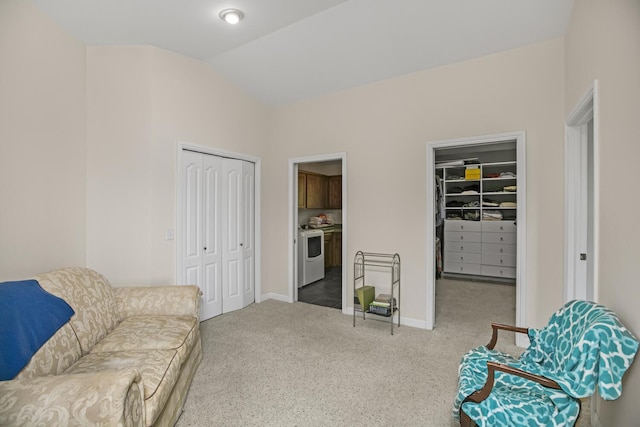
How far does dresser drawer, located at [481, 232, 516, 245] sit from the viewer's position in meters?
5.29

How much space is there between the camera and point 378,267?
3637 millimetres

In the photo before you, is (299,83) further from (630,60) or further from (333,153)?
(630,60)

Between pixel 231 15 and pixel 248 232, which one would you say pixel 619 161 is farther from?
pixel 248 232

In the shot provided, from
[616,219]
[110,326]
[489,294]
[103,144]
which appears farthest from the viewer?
[489,294]

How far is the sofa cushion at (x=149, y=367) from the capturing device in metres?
1.50

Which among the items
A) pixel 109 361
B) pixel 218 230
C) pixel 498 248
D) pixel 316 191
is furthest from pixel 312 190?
pixel 109 361

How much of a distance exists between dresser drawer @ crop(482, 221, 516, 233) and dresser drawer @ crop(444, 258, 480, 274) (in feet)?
2.36

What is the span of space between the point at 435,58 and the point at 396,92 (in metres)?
0.53

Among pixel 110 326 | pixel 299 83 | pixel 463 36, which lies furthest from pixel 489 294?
pixel 110 326

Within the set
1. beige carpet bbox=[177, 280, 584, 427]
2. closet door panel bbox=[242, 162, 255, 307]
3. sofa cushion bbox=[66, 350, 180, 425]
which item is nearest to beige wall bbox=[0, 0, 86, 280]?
sofa cushion bbox=[66, 350, 180, 425]

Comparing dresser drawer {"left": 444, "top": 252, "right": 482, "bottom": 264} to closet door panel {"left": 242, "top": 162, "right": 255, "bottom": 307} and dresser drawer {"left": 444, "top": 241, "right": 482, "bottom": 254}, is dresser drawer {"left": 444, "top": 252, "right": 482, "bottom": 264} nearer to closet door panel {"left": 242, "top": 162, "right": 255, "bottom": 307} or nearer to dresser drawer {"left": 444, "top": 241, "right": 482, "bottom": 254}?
dresser drawer {"left": 444, "top": 241, "right": 482, "bottom": 254}

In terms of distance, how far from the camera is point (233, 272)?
13.0 ft

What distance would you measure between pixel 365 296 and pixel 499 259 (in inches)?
135

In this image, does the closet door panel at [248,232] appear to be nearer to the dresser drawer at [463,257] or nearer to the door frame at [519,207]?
the door frame at [519,207]
